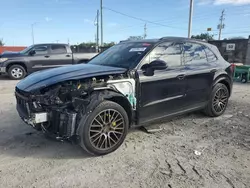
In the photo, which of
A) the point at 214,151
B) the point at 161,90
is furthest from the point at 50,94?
the point at 214,151

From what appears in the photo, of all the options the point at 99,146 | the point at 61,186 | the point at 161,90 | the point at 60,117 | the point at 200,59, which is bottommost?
the point at 61,186

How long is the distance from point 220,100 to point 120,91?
2.73 m

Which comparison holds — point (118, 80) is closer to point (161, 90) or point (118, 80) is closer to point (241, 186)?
point (161, 90)

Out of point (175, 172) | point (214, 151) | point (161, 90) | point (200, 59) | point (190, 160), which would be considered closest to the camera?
point (175, 172)

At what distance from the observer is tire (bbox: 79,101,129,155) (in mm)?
2932

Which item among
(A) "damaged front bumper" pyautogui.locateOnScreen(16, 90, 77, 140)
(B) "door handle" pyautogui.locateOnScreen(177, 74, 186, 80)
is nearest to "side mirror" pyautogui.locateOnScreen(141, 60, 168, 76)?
(B) "door handle" pyautogui.locateOnScreen(177, 74, 186, 80)

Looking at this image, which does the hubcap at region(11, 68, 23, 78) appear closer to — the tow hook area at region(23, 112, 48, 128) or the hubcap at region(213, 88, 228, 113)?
the tow hook area at region(23, 112, 48, 128)

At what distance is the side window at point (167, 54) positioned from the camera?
3.67m

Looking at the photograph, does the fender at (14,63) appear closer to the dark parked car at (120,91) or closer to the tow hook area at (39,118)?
the dark parked car at (120,91)

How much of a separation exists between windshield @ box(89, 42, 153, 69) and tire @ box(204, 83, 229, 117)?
190 centimetres

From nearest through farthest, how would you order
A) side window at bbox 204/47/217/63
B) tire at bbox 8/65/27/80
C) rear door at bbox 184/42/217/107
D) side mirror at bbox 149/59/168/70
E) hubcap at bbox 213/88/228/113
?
side mirror at bbox 149/59/168/70 < rear door at bbox 184/42/217/107 < side window at bbox 204/47/217/63 < hubcap at bbox 213/88/228/113 < tire at bbox 8/65/27/80

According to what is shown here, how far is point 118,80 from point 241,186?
204 centimetres

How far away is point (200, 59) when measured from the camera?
14.4 feet

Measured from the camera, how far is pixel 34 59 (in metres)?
10.5
